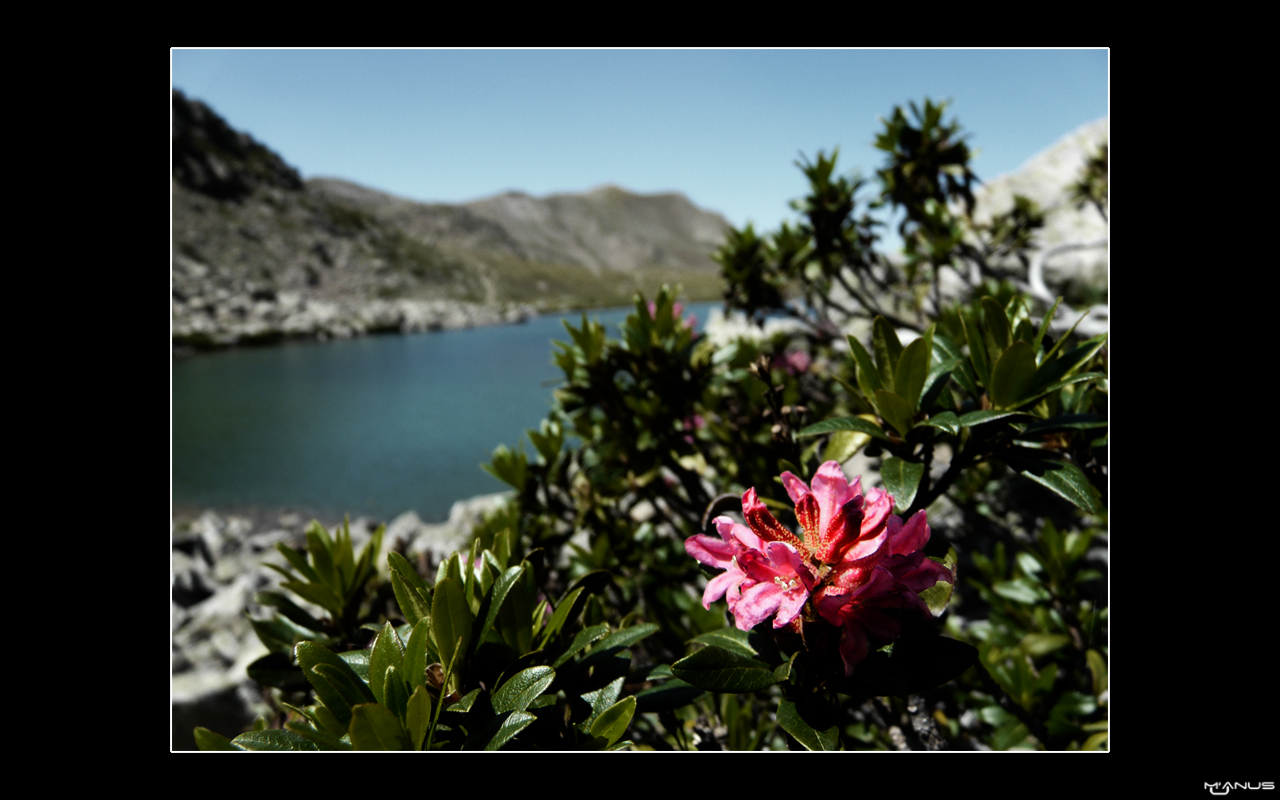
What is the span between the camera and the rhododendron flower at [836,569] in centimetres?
69

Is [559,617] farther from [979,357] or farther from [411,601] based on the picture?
[979,357]

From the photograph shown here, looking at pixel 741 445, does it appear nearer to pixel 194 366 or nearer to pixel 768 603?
pixel 768 603

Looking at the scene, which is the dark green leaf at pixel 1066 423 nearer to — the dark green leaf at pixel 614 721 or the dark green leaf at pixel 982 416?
the dark green leaf at pixel 982 416

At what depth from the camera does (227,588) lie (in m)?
5.25

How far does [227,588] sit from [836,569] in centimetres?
616

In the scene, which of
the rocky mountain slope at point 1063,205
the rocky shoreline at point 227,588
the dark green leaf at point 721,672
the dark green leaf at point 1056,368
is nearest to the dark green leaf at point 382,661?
the dark green leaf at point 721,672

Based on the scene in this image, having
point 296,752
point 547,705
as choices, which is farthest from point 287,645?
point 547,705

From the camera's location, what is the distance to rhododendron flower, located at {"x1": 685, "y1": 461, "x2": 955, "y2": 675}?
686 millimetres

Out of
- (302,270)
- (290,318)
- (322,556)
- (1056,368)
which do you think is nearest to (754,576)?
(1056,368)

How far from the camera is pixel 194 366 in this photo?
18.3 m

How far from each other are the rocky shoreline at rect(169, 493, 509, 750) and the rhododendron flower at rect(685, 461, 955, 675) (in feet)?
4.64

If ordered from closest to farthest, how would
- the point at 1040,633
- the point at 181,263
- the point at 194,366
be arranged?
the point at 1040,633 < the point at 194,366 < the point at 181,263

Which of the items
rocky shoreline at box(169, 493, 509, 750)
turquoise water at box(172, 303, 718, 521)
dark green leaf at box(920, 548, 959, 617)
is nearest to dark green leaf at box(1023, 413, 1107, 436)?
dark green leaf at box(920, 548, 959, 617)
